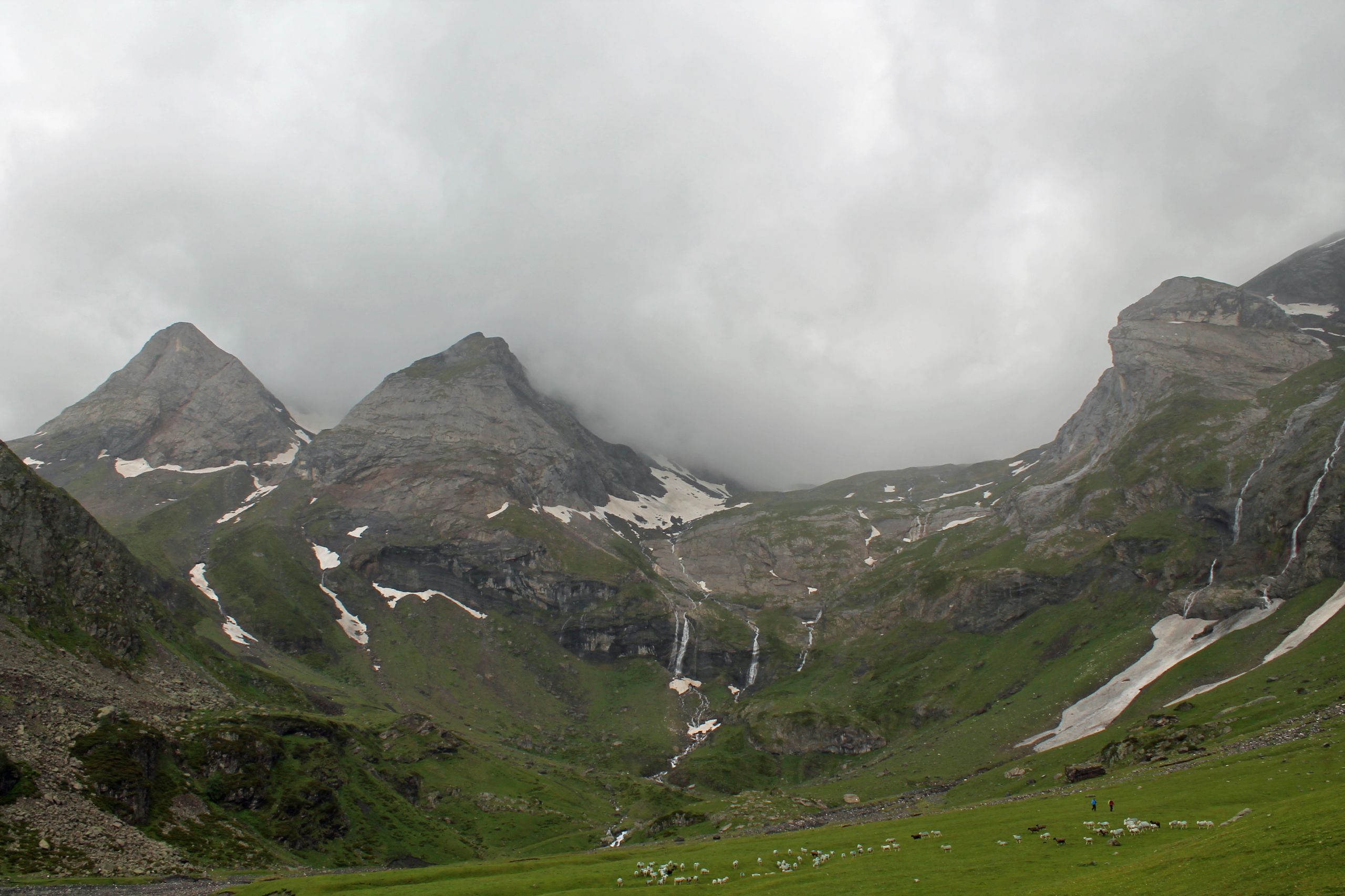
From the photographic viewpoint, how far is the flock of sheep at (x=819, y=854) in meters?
46.7

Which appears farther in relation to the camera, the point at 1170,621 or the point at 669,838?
the point at 1170,621

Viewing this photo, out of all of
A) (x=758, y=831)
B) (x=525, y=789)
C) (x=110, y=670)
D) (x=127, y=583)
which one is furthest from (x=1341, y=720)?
(x=127, y=583)

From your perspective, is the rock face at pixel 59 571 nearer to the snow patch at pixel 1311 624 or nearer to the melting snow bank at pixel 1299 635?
the melting snow bank at pixel 1299 635

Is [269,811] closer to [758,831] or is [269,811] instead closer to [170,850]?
[170,850]

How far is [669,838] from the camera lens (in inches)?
4471

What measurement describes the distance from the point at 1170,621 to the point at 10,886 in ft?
614

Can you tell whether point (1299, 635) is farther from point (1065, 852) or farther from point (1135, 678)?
point (1065, 852)

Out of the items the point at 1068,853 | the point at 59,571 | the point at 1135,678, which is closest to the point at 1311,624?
the point at 1135,678

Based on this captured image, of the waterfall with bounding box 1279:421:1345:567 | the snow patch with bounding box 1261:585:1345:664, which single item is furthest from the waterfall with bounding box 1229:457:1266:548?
the snow patch with bounding box 1261:585:1345:664

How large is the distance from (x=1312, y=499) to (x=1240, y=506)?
26.9 m

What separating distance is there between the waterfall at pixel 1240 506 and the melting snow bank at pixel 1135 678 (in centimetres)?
3432

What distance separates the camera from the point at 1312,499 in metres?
152

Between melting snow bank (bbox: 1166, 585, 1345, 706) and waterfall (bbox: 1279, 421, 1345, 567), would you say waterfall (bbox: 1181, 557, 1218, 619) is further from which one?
melting snow bank (bbox: 1166, 585, 1345, 706)

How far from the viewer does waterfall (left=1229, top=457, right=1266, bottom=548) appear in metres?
172
